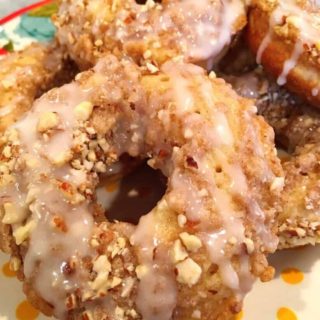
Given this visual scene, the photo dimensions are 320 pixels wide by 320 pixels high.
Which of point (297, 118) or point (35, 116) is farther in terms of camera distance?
point (297, 118)

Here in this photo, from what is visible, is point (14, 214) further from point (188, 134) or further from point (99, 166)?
point (188, 134)

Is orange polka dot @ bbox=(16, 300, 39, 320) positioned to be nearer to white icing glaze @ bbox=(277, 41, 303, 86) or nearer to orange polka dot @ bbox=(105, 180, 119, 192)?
orange polka dot @ bbox=(105, 180, 119, 192)

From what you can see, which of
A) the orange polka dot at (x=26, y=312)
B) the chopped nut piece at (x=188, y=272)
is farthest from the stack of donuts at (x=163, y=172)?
the orange polka dot at (x=26, y=312)

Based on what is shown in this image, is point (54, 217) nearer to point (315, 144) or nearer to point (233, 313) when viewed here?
point (233, 313)

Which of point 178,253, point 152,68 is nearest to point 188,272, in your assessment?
point 178,253

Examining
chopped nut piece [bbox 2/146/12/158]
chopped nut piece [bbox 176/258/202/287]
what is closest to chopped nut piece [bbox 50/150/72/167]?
chopped nut piece [bbox 2/146/12/158]

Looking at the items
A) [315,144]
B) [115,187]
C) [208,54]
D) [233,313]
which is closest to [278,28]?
[208,54]
